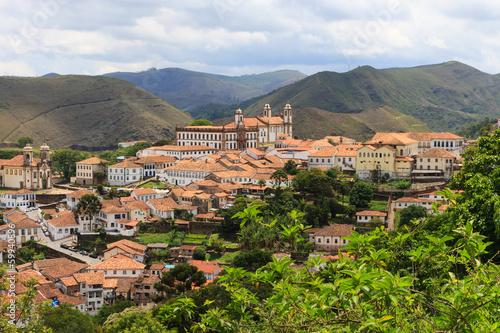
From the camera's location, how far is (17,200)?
48.8 metres

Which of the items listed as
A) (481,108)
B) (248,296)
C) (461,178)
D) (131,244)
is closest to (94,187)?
(131,244)

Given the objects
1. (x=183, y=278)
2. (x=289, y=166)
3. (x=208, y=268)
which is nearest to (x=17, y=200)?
(x=208, y=268)

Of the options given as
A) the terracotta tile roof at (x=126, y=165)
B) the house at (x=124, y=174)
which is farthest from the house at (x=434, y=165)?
the terracotta tile roof at (x=126, y=165)

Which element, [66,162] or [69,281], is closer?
[69,281]

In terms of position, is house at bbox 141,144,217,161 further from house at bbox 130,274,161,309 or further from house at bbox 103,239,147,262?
house at bbox 130,274,161,309

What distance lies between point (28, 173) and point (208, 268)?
28.2 meters

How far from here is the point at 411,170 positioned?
46000mm

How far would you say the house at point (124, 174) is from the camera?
171 ft

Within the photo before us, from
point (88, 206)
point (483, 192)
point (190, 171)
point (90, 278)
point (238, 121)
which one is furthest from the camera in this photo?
point (238, 121)

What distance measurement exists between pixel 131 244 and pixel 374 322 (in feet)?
116

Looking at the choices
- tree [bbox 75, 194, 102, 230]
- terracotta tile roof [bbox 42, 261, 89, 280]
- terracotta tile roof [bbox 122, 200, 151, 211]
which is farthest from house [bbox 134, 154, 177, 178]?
terracotta tile roof [bbox 42, 261, 89, 280]

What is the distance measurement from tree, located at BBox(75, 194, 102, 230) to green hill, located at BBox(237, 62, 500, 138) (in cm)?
7841

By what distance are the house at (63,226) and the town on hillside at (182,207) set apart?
0.24ft

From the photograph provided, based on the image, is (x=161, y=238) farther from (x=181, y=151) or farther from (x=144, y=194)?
(x=181, y=151)
